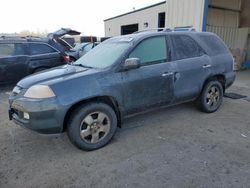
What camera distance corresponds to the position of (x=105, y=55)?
13.1 ft

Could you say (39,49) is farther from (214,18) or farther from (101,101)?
(214,18)

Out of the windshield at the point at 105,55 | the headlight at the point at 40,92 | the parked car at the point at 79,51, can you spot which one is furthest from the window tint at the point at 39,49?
the headlight at the point at 40,92

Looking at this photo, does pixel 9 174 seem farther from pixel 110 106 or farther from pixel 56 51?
pixel 56 51

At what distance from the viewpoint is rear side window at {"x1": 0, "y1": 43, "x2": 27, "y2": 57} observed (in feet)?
23.0

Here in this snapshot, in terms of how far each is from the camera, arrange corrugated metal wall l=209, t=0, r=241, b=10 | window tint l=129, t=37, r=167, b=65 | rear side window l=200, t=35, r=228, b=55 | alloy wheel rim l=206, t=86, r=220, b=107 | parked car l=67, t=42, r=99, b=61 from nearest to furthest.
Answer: window tint l=129, t=37, r=167, b=65, rear side window l=200, t=35, r=228, b=55, alloy wheel rim l=206, t=86, r=220, b=107, parked car l=67, t=42, r=99, b=61, corrugated metal wall l=209, t=0, r=241, b=10

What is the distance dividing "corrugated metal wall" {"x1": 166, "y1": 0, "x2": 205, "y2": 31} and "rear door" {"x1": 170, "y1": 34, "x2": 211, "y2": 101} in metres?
4.17

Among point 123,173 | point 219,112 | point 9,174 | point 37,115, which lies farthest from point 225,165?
point 9,174

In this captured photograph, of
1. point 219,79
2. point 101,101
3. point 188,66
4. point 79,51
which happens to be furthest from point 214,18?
point 101,101

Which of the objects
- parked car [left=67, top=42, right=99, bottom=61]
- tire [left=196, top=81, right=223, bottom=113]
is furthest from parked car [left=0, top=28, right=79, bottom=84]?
tire [left=196, top=81, right=223, bottom=113]

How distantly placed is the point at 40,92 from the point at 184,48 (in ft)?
9.20

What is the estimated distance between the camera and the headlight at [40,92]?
3.08 metres

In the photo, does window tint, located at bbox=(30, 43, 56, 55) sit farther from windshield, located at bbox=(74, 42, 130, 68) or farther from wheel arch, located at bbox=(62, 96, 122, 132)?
wheel arch, located at bbox=(62, 96, 122, 132)

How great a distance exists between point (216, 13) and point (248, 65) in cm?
347

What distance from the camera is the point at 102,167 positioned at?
10.1ft
